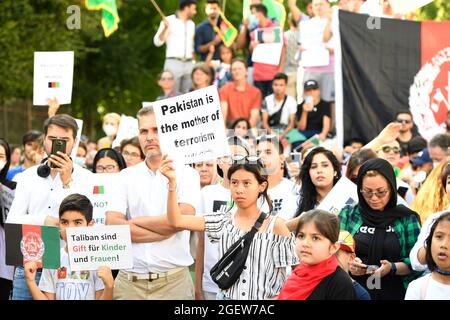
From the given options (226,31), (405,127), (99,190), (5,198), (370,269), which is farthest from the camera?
(226,31)

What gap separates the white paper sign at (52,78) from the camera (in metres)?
11.6

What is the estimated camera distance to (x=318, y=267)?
7.11 metres

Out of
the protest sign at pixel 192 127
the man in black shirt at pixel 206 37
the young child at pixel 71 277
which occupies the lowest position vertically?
the young child at pixel 71 277

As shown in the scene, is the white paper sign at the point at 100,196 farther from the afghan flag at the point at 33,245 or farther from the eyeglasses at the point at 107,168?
the afghan flag at the point at 33,245

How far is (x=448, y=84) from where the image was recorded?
13.8 m

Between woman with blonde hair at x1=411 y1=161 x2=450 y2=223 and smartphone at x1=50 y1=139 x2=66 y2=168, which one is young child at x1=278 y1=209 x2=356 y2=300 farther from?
smartphone at x1=50 y1=139 x2=66 y2=168

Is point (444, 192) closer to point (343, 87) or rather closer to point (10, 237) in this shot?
point (10, 237)

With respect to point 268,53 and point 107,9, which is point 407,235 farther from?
point 268,53

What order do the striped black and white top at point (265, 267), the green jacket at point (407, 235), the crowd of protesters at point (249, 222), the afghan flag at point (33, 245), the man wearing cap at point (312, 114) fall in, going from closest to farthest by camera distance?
1. the crowd of protesters at point (249, 222)
2. the striped black and white top at point (265, 267)
3. the afghan flag at point (33, 245)
4. the green jacket at point (407, 235)
5. the man wearing cap at point (312, 114)

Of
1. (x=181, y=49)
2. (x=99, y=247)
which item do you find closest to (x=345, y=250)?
(x=99, y=247)

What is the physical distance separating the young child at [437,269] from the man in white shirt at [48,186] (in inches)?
116

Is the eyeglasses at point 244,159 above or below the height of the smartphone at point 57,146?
below

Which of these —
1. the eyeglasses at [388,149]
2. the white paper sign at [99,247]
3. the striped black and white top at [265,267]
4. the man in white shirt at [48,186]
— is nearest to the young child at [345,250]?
the striped black and white top at [265,267]

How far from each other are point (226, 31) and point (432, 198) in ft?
31.2
